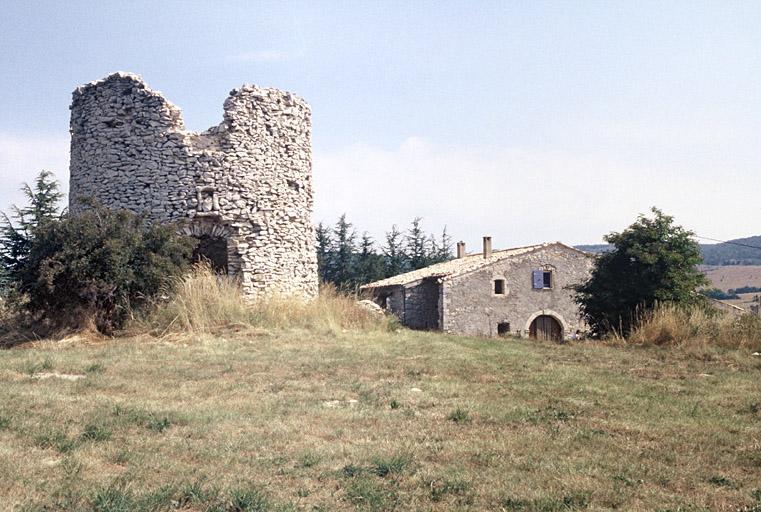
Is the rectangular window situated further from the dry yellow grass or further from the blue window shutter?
the dry yellow grass

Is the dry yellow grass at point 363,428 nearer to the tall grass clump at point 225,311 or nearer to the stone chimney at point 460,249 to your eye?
the tall grass clump at point 225,311

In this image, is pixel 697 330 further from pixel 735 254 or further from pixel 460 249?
pixel 735 254

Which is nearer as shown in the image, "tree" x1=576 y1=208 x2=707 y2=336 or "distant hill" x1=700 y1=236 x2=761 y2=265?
"tree" x1=576 y1=208 x2=707 y2=336

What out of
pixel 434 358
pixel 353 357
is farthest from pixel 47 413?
pixel 434 358

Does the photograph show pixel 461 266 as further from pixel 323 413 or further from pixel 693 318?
pixel 323 413

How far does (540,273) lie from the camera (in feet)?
98.0

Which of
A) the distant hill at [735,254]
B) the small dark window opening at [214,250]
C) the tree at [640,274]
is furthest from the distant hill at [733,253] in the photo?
the small dark window opening at [214,250]

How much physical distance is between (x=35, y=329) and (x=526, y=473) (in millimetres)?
10600

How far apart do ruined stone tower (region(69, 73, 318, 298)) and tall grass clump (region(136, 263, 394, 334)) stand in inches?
35.0

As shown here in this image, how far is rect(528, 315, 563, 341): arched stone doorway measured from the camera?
29.9 m

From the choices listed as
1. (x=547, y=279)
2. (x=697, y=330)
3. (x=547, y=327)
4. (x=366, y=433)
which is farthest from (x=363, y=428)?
(x=547, y=327)

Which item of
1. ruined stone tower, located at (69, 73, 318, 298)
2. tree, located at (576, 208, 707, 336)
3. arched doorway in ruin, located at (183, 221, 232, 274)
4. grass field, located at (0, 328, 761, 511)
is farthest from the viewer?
tree, located at (576, 208, 707, 336)

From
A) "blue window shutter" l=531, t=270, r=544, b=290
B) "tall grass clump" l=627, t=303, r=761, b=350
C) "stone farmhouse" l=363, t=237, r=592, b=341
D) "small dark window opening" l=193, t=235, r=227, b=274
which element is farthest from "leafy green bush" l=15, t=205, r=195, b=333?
"blue window shutter" l=531, t=270, r=544, b=290

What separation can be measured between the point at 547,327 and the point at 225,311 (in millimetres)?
21057
